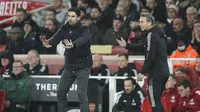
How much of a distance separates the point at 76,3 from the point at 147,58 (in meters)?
6.79

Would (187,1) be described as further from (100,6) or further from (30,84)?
(30,84)

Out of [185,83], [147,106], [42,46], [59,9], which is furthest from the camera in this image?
[59,9]

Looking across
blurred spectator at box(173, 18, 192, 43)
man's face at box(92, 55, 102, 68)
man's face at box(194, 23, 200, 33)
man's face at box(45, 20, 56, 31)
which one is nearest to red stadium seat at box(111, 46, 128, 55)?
blurred spectator at box(173, 18, 192, 43)

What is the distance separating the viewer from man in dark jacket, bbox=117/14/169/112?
39.0ft

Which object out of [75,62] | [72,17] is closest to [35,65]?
[75,62]

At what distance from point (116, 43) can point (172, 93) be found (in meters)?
3.08

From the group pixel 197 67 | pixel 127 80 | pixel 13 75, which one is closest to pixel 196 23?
pixel 197 67

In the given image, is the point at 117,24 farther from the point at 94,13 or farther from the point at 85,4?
the point at 85,4

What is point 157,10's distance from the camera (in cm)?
1719

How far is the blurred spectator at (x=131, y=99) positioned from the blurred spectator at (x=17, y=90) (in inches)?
72.4

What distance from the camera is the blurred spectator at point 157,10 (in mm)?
17000

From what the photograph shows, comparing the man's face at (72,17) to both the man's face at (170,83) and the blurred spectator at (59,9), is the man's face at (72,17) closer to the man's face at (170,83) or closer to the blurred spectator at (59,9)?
the man's face at (170,83)

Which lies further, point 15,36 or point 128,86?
point 15,36

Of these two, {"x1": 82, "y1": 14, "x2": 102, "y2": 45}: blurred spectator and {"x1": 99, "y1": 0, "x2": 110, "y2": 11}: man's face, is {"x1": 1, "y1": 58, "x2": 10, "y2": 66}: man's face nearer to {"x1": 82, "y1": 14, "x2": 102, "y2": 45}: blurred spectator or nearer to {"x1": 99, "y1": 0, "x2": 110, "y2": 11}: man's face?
{"x1": 82, "y1": 14, "x2": 102, "y2": 45}: blurred spectator
